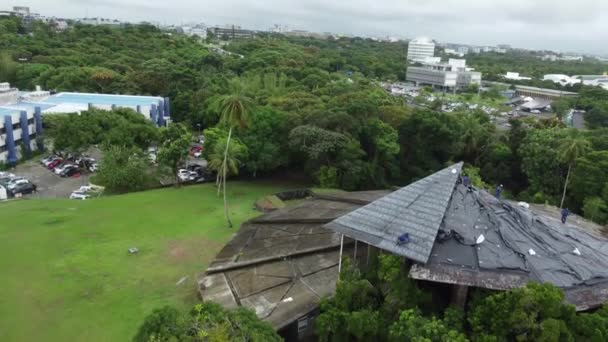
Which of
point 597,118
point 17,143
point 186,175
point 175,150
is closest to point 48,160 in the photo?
point 17,143

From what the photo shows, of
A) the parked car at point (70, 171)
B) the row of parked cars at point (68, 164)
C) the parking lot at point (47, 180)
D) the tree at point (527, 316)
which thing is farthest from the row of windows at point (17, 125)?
the tree at point (527, 316)

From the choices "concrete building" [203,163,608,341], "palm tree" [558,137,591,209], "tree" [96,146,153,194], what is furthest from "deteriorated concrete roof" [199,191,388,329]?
"palm tree" [558,137,591,209]

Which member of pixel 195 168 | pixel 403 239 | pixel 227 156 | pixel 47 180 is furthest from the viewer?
pixel 195 168

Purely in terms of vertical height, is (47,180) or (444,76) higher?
(444,76)

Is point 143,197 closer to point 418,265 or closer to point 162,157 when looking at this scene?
point 162,157

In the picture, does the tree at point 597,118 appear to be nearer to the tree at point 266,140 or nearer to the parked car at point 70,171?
the tree at point 266,140

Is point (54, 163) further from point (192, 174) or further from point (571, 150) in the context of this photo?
point (571, 150)

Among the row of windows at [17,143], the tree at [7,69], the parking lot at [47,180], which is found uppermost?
the tree at [7,69]
